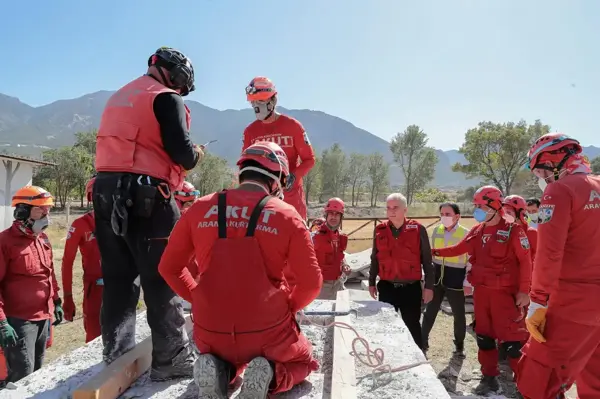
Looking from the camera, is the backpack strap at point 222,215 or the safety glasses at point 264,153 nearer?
the backpack strap at point 222,215

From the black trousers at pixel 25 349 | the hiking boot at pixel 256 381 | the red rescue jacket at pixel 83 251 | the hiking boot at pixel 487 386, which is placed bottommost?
the hiking boot at pixel 487 386

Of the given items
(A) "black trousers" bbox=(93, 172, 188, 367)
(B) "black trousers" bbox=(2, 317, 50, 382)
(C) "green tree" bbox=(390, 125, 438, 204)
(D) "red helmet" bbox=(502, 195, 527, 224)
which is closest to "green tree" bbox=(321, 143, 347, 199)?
(C) "green tree" bbox=(390, 125, 438, 204)

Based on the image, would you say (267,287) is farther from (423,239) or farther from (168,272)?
(423,239)

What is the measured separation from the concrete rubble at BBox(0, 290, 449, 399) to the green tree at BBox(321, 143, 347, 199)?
7168cm

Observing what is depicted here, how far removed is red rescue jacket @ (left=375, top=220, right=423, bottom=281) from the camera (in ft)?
18.5

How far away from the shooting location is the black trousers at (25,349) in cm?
403

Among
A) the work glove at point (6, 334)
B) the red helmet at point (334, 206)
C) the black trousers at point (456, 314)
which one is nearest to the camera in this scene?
the work glove at point (6, 334)

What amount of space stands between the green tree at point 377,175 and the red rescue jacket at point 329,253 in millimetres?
68997

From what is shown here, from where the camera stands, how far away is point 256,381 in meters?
2.22

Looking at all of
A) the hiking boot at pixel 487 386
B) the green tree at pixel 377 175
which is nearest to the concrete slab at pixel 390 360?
the hiking boot at pixel 487 386

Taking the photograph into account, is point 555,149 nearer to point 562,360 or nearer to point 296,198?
point 562,360

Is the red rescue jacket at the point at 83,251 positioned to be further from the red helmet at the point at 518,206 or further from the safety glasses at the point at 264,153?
the red helmet at the point at 518,206

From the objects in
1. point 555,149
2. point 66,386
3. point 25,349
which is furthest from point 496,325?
point 25,349

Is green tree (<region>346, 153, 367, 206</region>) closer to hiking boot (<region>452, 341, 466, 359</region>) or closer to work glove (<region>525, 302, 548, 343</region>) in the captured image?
hiking boot (<region>452, 341, 466, 359</region>)
